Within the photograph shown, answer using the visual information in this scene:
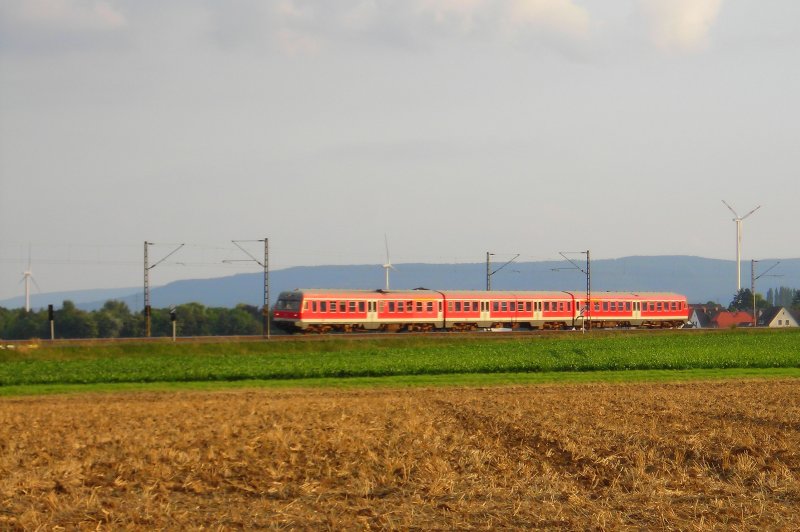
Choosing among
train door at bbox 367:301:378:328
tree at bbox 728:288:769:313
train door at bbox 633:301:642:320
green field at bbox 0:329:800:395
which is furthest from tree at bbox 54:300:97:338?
tree at bbox 728:288:769:313

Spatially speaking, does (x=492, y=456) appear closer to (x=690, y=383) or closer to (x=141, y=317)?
(x=690, y=383)

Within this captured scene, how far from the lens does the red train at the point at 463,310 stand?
2889 inches

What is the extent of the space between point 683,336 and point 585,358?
2244 centimetres

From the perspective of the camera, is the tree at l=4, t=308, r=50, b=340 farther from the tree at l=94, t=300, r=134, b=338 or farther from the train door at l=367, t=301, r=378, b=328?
the train door at l=367, t=301, r=378, b=328

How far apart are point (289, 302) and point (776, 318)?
123m

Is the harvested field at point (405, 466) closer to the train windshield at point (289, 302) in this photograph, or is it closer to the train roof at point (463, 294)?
the train windshield at point (289, 302)

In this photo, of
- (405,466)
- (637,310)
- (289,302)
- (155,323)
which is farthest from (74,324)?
(405,466)

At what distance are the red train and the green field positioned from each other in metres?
8.55

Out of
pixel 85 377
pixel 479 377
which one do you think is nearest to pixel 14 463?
pixel 85 377

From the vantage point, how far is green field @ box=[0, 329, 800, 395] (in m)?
45.5

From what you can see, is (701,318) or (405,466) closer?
(405,466)

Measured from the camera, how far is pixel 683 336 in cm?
7469

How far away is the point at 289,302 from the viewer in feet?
244

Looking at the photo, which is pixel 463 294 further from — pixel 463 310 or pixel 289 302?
pixel 289 302
